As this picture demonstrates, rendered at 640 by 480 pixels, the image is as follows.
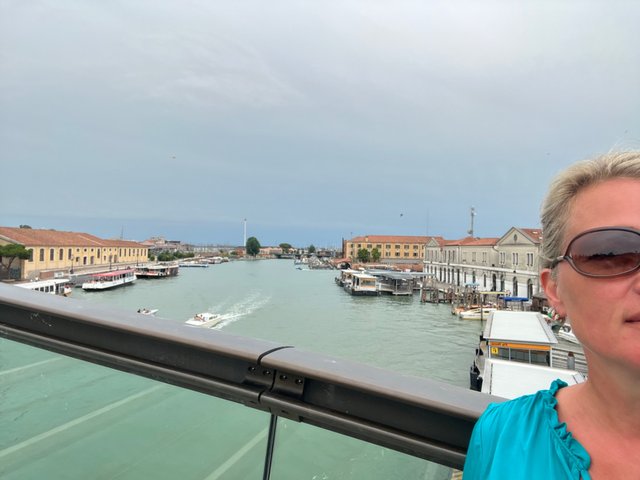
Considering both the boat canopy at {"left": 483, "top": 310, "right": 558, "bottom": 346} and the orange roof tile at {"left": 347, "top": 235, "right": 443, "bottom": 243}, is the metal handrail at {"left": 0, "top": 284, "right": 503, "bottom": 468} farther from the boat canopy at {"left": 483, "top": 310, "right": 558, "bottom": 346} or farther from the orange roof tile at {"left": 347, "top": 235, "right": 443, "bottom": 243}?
the orange roof tile at {"left": 347, "top": 235, "right": 443, "bottom": 243}

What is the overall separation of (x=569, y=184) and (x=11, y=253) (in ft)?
115

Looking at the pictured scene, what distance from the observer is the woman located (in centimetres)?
51

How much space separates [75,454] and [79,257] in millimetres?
45572

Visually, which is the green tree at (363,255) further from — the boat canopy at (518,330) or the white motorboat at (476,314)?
the boat canopy at (518,330)

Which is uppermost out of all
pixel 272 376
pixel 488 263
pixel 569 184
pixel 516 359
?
pixel 569 184

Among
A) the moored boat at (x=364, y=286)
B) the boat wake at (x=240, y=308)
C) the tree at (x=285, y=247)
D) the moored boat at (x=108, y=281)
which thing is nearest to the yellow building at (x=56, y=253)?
the moored boat at (x=108, y=281)

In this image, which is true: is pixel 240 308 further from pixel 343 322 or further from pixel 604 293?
pixel 604 293

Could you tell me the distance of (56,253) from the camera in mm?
36000

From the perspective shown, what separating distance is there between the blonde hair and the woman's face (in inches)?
0.4

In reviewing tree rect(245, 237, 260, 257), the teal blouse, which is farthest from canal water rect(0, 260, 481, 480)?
tree rect(245, 237, 260, 257)

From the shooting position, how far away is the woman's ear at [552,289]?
2.11ft

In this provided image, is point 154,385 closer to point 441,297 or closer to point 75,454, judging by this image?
point 75,454

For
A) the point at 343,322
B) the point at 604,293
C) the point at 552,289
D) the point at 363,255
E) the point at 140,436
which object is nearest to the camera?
the point at 604,293

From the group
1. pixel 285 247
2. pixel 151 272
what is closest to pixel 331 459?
pixel 151 272
